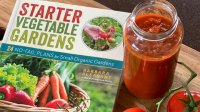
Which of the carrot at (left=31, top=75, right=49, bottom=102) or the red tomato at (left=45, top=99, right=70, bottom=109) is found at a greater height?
the carrot at (left=31, top=75, right=49, bottom=102)

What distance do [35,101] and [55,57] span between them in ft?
0.34

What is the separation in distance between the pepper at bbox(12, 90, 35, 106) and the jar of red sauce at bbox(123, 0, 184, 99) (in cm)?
19

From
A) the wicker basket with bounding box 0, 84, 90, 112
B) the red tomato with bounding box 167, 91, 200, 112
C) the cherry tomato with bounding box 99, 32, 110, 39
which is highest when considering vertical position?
the cherry tomato with bounding box 99, 32, 110, 39

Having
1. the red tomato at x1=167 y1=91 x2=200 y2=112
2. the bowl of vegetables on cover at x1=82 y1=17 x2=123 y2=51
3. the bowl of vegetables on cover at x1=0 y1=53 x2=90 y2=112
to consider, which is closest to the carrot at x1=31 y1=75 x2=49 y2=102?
the bowl of vegetables on cover at x1=0 y1=53 x2=90 y2=112

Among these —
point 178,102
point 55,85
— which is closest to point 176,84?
point 178,102

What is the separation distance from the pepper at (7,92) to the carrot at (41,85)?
42mm

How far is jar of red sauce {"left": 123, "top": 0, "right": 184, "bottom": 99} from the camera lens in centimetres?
66

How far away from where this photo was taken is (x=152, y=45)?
0.66 metres

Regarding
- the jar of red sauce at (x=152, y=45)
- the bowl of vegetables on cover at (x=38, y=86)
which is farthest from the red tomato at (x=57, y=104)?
the jar of red sauce at (x=152, y=45)

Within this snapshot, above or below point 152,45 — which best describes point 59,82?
below

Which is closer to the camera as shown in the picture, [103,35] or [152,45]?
[152,45]

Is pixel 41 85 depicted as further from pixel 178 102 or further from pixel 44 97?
pixel 178 102

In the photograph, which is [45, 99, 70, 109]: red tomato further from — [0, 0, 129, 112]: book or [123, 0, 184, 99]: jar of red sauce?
[123, 0, 184, 99]: jar of red sauce

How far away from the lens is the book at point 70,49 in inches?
29.1
